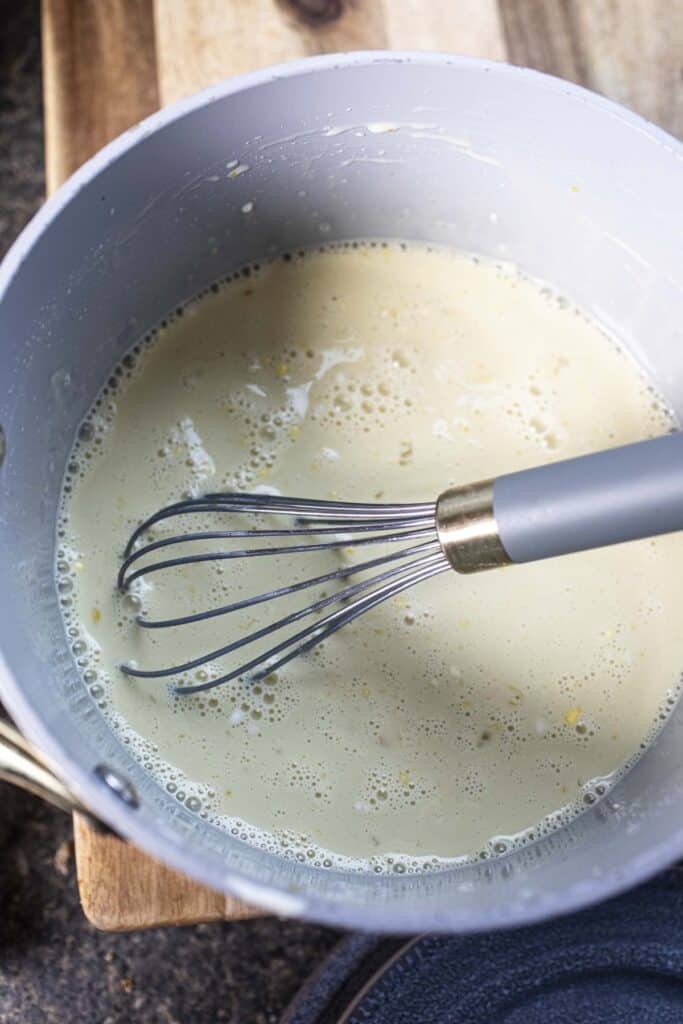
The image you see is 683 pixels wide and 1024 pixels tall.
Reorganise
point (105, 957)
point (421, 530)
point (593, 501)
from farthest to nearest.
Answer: point (105, 957)
point (421, 530)
point (593, 501)

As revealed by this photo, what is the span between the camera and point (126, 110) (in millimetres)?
822

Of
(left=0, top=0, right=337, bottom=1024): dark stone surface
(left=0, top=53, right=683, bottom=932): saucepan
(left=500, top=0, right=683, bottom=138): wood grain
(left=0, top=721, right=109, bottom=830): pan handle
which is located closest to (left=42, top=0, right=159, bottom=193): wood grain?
(left=0, top=53, right=683, bottom=932): saucepan

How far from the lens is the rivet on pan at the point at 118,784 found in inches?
23.2

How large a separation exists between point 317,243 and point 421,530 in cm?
29

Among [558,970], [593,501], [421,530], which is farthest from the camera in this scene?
[558,970]

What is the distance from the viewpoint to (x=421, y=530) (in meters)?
0.69

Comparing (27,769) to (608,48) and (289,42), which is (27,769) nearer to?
(289,42)

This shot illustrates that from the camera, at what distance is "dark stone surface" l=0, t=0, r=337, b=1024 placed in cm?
91

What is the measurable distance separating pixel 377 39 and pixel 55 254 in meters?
0.36

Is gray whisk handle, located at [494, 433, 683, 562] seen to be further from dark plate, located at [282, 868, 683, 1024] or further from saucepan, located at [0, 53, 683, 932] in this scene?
dark plate, located at [282, 868, 683, 1024]

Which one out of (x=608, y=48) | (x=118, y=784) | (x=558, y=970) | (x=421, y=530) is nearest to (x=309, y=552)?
(x=421, y=530)

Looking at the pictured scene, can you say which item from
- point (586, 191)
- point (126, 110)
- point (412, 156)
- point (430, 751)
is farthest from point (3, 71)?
point (430, 751)

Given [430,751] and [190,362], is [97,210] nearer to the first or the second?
[190,362]

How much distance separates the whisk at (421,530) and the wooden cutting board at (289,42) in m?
0.32
